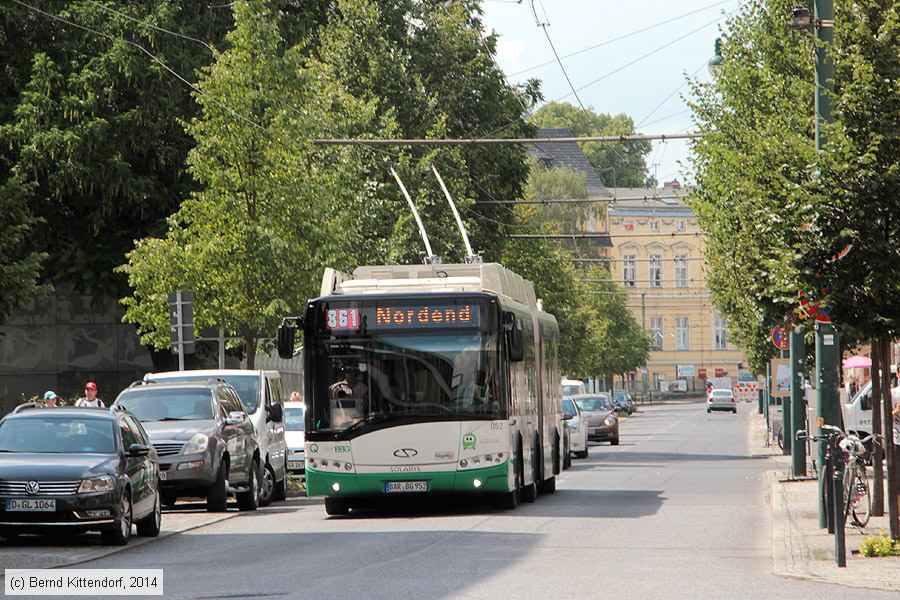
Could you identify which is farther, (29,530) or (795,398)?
(795,398)

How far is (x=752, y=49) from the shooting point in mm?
37688

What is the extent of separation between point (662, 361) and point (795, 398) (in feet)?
409

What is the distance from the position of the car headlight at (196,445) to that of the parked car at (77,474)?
3.60 m

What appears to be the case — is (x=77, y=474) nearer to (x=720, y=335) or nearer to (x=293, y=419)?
(x=293, y=419)

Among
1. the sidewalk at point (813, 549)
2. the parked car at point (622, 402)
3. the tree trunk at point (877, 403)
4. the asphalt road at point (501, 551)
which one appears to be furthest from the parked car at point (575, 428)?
the parked car at point (622, 402)

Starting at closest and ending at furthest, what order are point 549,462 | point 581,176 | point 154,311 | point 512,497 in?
1. point 512,497
2. point 549,462
3. point 154,311
4. point 581,176

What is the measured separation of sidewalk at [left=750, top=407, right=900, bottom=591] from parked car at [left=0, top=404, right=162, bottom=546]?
6.85m

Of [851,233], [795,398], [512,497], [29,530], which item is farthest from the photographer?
[795,398]

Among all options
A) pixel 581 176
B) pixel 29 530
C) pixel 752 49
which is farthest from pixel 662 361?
pixel 29 530

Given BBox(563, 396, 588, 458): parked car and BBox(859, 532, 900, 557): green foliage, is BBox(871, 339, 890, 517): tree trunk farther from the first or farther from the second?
BBox(563, 396, 588, 458): parked car

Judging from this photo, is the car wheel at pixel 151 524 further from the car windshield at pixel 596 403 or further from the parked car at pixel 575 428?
the car windshield at pixel 596 403

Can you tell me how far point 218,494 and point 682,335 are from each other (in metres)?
132

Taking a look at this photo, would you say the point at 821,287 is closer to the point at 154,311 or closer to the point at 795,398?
the point at 795,398

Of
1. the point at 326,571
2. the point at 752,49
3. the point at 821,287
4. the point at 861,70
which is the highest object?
the point at 752,49
